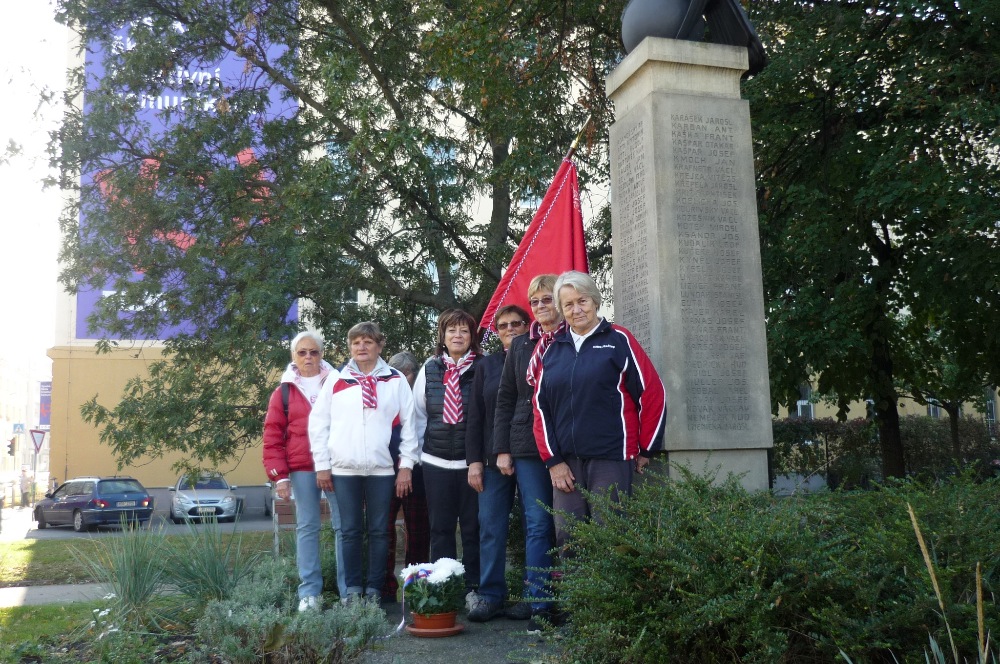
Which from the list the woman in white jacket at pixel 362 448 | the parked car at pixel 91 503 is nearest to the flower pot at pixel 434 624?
the woman in white jacket at pixel 362 448

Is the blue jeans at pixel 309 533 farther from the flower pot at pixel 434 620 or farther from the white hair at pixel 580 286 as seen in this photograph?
the white hair at pixel 580 286

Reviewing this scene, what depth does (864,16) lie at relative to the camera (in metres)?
10.9

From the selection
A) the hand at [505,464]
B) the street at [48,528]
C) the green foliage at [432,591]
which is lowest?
the street at [48,528]

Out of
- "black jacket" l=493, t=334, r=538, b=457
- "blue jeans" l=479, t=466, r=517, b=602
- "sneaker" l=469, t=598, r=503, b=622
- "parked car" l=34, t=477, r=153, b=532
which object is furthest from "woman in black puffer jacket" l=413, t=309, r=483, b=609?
"parked car" l=34, t=477, r=153, b=532

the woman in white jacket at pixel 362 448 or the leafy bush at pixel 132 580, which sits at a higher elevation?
the woman in white jacket at pixel 362 448

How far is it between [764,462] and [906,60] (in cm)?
646

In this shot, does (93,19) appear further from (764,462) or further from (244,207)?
(764,462)

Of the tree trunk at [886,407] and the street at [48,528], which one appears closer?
the tree trunk at [886,407]

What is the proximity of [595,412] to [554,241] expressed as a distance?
249 cm

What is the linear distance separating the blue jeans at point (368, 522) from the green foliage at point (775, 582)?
2.71 m

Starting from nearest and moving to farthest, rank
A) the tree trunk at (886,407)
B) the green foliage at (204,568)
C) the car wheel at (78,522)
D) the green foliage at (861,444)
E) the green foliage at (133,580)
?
the green foliage at (133,580), the green foliage at (204,568), the tree trunk at (886,407), the green foliage at (861,444), the car wheel at (78,522)

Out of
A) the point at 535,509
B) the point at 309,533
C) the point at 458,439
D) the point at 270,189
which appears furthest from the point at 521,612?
the point at 270,189

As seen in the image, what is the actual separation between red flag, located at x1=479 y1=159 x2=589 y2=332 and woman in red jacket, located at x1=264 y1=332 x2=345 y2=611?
1.45m

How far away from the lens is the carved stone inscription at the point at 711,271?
568cm
